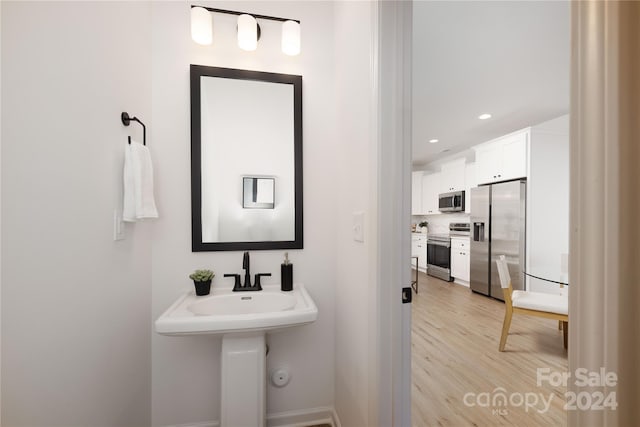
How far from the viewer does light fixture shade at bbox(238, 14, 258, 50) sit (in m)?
1.47

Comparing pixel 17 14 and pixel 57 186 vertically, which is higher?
pixel 17 14

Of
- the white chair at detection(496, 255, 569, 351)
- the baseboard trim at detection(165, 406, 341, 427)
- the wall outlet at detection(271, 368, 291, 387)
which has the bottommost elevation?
the baseboard trim at detection(165, 406, 341, 427)

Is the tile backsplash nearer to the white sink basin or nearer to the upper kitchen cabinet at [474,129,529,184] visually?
the upper kitchen cabinet at [474,129,529,184]

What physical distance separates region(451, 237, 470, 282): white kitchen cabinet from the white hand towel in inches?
197

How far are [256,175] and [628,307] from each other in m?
1.49

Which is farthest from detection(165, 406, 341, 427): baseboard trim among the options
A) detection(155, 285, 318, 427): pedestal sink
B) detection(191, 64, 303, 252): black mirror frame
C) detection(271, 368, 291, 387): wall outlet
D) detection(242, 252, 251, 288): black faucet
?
detection(191, 64, 303, 252): black mirror frame

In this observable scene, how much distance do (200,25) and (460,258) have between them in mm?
5145

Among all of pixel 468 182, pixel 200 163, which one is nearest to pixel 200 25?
pixel 200 163

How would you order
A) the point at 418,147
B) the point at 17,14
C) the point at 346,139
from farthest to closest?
the point at 418,147 < the point at 346,139 < the point at 17,14

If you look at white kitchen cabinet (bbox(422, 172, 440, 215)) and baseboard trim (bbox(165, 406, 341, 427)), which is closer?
baseboard trim (bbox(165, 406, 341, 427))

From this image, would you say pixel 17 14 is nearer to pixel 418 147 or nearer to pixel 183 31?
pixel 183 31

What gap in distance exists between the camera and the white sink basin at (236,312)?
109cm

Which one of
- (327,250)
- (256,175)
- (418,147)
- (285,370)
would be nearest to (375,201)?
(327,250)

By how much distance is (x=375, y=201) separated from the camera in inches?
40.5
